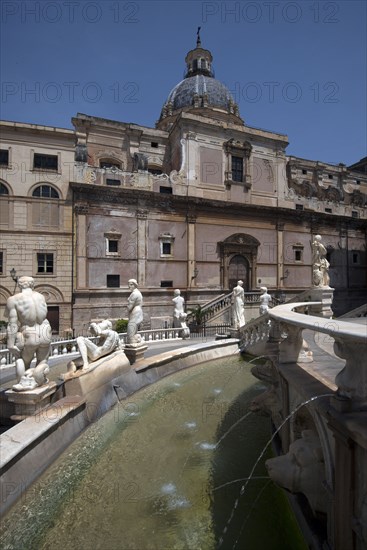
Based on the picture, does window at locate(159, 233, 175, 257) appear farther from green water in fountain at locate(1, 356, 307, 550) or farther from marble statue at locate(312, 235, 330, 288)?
green water in fountain at locate(1, 356, 307, 550)

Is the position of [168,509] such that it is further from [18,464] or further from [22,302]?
[22,302]

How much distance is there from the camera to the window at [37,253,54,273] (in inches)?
794

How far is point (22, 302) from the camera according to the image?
525cm

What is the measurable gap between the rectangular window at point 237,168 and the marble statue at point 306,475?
24887mm

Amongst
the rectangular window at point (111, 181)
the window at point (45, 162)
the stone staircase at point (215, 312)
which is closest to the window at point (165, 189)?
the rectangular window at point (111, 181)

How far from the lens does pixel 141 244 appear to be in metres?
22.1

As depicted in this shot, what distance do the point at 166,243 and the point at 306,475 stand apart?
20.6m

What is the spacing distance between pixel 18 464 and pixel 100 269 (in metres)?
17.8

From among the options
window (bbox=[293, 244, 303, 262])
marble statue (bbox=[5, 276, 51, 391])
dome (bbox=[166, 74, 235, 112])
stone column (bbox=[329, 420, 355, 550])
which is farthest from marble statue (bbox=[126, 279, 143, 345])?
dome (bbox=[166, 74, 235, 112])

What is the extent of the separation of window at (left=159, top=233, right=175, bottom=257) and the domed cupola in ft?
53.2

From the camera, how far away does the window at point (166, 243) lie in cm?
2275

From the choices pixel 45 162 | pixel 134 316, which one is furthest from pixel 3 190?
pixel 134 316

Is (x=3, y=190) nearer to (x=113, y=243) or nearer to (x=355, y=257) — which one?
(x=113, y=243)

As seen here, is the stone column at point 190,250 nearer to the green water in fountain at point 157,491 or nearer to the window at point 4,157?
the window at point 4,157
